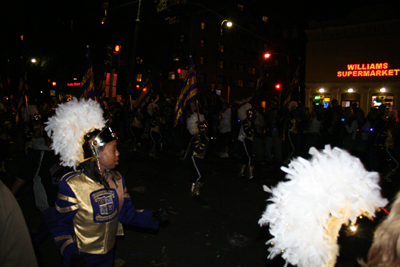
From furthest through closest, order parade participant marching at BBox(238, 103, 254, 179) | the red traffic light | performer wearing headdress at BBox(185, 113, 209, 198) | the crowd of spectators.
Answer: the red traffic light
the crowd of spectators
parade participant marching at BBox(238, 103, 254, 179)
performer wearing headdress at BBox(185, 113, 209, 198)

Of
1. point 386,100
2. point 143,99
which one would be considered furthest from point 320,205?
point 386,100

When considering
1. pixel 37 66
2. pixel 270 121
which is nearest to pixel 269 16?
pixel 37 66

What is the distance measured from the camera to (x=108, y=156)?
7.99 feet

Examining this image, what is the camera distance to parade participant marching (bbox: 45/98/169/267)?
2.21 m

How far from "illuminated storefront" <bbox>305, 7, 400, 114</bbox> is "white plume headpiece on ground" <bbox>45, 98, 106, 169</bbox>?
23.7 meters

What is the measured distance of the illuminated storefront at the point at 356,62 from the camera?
70.8ft

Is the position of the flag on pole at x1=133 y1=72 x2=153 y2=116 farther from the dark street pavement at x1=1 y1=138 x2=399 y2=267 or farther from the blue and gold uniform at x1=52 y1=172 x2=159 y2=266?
the blue and gold uniform at x1=52 y1=172 x2=159 y2=266

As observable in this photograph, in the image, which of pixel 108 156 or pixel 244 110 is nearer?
pixel 108 156

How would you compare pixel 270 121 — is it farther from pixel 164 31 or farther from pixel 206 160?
pixel 164 31

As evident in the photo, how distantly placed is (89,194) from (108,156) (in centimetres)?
35

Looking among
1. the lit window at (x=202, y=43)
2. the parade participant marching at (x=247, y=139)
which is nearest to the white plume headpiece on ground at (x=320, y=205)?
the parade participant marching at (x=247, y=139)

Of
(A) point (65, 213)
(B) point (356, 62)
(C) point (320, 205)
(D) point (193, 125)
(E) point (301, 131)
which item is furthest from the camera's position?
(B) point (356, 62)

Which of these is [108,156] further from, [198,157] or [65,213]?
[198,157]

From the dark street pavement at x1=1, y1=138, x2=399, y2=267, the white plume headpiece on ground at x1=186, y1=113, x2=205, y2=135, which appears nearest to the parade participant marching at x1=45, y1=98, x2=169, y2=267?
the dark street pavement at x1=1, y1=138, x2=399, y2=267
